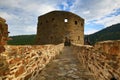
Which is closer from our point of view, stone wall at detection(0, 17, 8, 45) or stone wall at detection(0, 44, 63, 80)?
stone wall at detection(0, 17, 8, 45)

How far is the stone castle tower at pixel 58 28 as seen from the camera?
26.4 meters

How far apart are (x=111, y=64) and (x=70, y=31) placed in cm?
2425

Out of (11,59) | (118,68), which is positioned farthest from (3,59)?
(118,68)

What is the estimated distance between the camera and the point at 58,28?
26.5m

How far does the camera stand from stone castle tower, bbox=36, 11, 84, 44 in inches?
1041

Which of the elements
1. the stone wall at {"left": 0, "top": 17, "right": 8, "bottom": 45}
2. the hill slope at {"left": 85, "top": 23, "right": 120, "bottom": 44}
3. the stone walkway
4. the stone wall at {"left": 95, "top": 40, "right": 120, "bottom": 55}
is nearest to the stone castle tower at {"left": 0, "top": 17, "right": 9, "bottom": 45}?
the stone wall at {"left": 0, "top": 17, "right": 8, "bottom": 45}

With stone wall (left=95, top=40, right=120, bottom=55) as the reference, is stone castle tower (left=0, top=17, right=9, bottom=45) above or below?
above

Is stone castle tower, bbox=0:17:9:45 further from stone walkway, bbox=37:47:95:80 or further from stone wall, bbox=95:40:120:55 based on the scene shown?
stone walkway, bbox=37:47:95:80

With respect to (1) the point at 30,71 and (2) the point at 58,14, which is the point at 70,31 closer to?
(2) the point at 58,14

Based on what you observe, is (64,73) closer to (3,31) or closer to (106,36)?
(3,31)

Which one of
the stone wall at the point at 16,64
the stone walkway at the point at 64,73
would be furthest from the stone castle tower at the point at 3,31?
the stone walkway at the point at 64,73

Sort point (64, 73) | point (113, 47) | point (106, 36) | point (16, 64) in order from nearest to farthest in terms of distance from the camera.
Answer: point (113, 47), point (16, 64), point (64, 73), point (106, 36)

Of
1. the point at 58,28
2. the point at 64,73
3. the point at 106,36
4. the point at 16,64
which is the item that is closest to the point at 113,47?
the point at 16,64

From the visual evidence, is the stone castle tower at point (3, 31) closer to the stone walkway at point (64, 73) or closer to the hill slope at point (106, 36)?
the stone walkway at point (64, 73)
